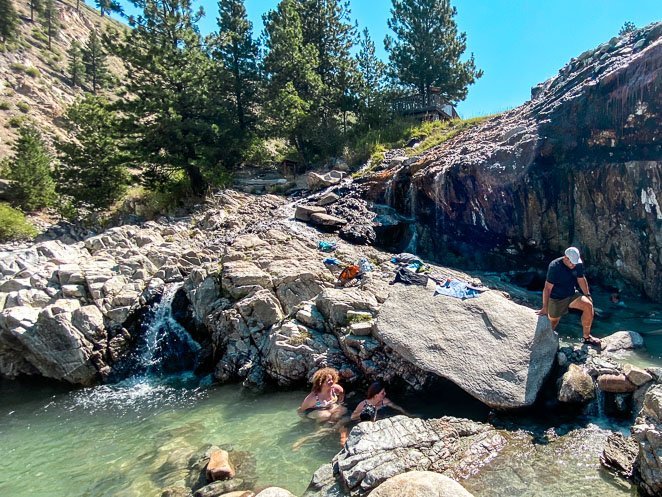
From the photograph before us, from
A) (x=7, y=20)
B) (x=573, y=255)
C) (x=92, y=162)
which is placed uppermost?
(x=7, y=20)

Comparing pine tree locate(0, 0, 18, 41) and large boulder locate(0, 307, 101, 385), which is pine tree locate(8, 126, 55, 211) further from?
pine tree locate(0, 0, 18, 41)

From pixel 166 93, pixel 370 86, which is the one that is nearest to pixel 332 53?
pixel 370 86

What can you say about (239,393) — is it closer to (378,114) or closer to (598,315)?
(598,315)

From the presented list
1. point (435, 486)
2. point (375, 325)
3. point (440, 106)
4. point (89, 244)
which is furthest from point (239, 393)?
point (440, 106)

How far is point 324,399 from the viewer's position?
8.32 m

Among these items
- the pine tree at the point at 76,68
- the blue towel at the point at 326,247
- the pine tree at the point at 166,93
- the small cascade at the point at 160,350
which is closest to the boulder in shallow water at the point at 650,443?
the small cascade at the point at 160,350

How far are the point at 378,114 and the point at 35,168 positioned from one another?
24027 mm

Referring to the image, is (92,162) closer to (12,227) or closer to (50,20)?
(12,227)

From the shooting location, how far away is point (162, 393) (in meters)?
10.6

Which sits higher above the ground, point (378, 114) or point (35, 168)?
point (378, 114)

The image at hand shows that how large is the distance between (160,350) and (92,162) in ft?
51.9

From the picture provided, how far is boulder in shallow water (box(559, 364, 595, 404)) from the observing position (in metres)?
6.88

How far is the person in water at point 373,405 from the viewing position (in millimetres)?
7484

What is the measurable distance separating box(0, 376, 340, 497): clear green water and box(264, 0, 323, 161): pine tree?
66.6 ft
